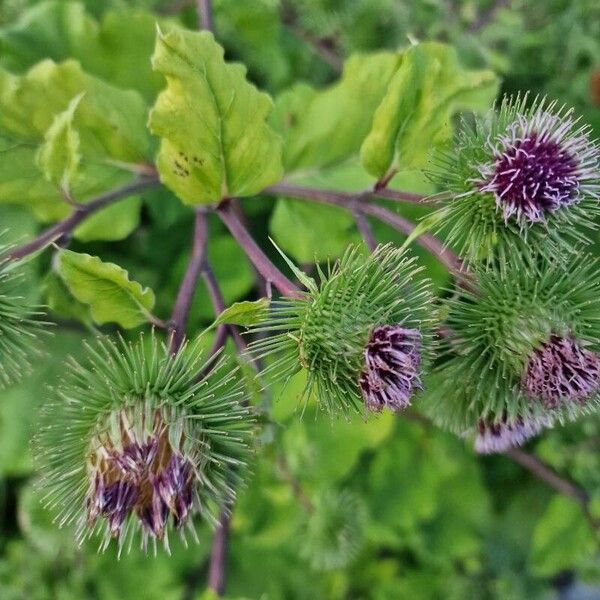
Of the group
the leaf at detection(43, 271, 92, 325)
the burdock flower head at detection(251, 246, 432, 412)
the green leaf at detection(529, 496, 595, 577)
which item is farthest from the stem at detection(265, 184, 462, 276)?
the green leaf at detection(529, 496, 595, 577)

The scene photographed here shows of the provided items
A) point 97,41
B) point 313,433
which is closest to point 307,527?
point 313,433

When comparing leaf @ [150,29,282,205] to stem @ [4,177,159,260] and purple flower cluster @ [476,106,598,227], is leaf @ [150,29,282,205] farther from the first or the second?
purple flower cluster @ [476,106,598,227]

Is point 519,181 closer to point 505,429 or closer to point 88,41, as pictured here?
point 505,429

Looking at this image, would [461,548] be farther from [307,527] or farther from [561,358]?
[561,358]

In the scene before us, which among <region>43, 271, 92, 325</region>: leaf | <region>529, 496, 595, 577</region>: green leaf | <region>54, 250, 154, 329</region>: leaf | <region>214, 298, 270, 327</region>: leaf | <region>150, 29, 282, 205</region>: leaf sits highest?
<region>150, 29, 282, 205</region>: leaf

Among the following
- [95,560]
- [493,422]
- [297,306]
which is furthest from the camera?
[95,560]

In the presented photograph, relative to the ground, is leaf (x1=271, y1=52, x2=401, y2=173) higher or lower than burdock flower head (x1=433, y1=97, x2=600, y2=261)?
lower

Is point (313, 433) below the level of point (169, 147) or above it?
below

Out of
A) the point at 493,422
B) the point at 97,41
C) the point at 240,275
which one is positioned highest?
the point at 97,41
